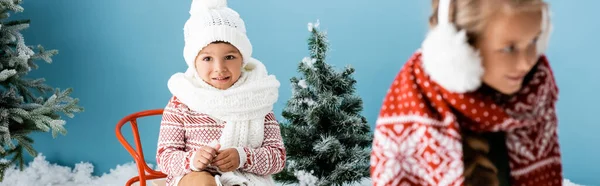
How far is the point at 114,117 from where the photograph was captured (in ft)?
12.7

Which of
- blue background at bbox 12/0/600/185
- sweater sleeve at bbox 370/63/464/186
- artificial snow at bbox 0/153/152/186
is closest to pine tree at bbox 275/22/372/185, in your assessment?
blue background at bbox 12/0/600/185

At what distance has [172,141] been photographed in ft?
6.98

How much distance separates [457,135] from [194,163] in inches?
38.9

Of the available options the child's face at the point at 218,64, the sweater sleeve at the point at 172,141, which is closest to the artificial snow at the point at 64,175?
the sweater sleeve at the point at 172,141

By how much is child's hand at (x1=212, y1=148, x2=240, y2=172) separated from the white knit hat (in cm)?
32

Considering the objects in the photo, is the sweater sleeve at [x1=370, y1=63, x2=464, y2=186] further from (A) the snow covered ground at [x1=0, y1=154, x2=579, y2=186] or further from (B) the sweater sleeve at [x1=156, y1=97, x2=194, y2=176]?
(A) the snow covered ground at [x1=0, y1=154, x2=579, y2=186]

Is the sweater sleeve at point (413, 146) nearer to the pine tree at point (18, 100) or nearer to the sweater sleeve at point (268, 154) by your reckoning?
the sweater sleeve at point (268, 154)

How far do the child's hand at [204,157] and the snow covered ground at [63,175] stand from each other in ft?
6.44

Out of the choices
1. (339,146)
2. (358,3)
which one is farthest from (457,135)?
(358,3)

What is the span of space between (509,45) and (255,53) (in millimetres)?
2516

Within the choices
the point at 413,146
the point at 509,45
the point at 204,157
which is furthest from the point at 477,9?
the point at 204,157

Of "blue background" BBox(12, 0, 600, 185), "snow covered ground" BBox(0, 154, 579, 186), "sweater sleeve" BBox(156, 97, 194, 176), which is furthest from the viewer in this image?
"snow covered ground" BBox(0, 154, 579, 186)

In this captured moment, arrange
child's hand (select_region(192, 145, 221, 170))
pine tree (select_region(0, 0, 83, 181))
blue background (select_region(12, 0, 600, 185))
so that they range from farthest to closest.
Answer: blue background (select_region(12, 0, 600, 185)) → pine tree (select_region(0, 0, 83, 181)) → child's hand (select_region(192, 145, 221, 170))

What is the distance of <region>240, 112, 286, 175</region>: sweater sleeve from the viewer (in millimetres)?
2100
